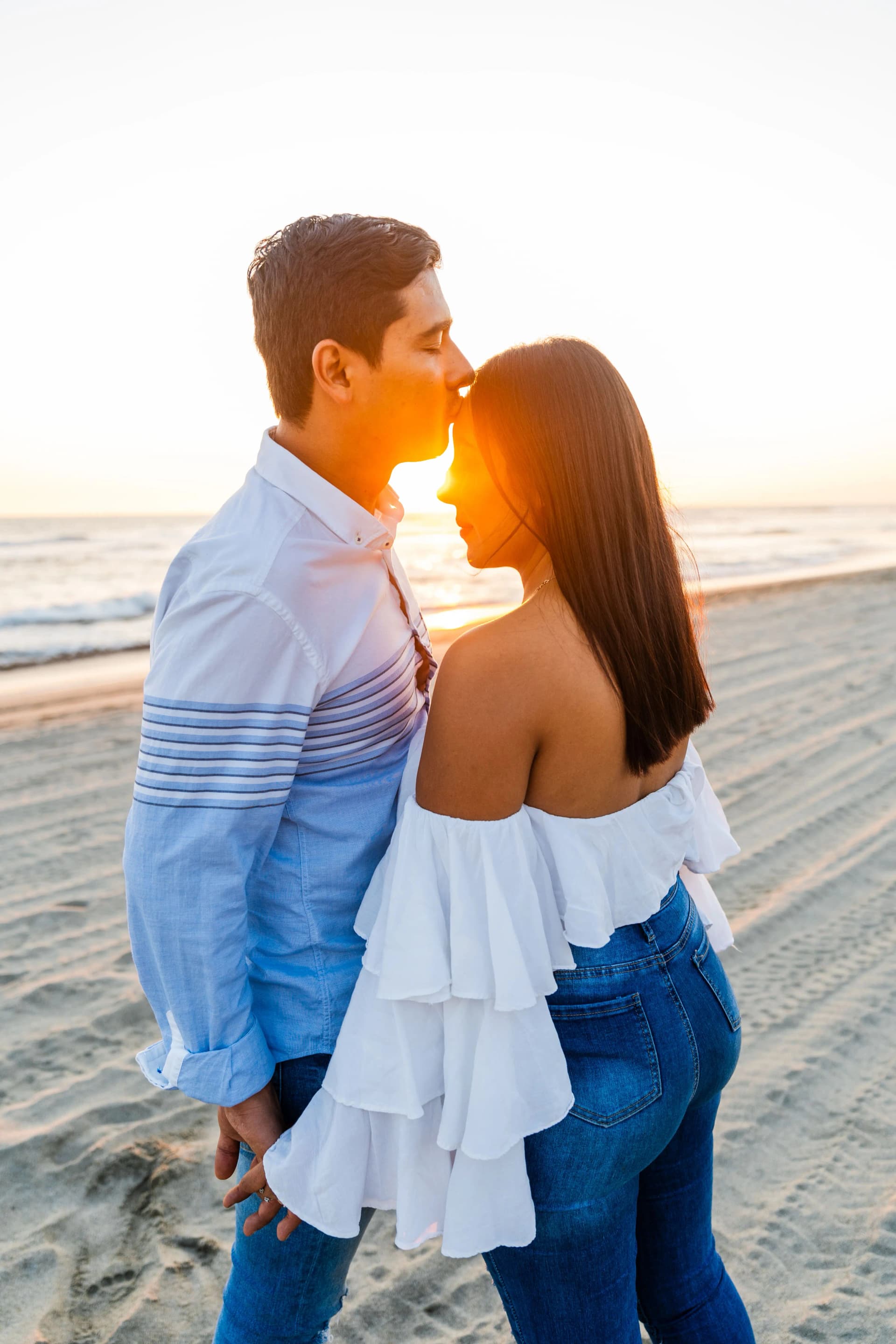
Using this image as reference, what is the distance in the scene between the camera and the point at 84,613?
15828 millimetres

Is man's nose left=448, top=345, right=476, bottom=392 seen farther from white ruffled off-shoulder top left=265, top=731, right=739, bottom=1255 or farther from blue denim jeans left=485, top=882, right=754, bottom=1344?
blue denim jeans left=485, top=882, right=754, bottom=1344

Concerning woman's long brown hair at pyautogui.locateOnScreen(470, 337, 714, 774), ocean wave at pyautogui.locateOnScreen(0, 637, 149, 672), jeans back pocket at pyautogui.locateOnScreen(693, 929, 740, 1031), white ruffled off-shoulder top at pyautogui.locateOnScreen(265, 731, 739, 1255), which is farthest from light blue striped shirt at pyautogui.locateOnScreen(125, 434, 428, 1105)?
ocean wave at pyautogui.locateOnScreen(0, 637, 149, 672)

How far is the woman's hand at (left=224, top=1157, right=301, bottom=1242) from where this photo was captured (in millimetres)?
1603

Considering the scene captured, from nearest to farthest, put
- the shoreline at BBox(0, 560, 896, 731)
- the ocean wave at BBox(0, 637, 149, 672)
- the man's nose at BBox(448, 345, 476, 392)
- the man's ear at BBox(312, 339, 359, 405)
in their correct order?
the man's ear at BBox(312, 339, 359, 405)
the man's nose at BBox(448, 345, 476, 392)
the shoreline at BBox(0, 560, 896, 731)
the ocean wave at BBox(0, 637, 149, 672)

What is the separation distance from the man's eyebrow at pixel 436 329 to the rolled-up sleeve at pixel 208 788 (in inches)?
24.6

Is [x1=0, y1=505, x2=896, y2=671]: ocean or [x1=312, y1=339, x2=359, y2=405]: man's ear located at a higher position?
[x1=312, y1=339, x2=359, y2=405]: man's ear

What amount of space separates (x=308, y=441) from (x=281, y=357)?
16 cm

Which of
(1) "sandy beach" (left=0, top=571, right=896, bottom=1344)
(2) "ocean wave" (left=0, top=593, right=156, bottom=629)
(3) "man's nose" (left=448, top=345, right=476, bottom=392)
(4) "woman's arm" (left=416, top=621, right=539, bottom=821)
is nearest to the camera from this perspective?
(4) "woman's arm" (left=416, top=621, right=539, bottom=821)

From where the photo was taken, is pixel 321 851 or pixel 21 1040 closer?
pixel 321 851

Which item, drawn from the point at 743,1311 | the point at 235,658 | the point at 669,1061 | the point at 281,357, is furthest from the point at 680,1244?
the point at 281,357

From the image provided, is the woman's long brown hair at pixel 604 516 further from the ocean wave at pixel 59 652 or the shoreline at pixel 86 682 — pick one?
the ocean wave at pixel 59 652

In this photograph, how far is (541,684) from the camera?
4.74 feet

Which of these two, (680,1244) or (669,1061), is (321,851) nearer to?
(669,1061)

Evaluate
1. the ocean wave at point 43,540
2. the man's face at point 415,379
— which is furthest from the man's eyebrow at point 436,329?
the ocean wave at point 43,540
